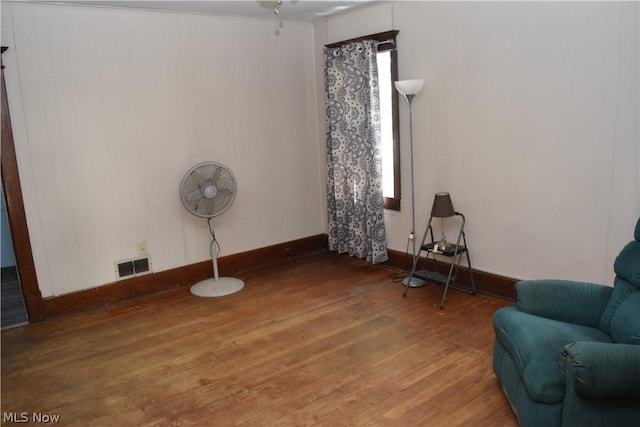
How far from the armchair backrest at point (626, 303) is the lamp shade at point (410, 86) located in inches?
76.4

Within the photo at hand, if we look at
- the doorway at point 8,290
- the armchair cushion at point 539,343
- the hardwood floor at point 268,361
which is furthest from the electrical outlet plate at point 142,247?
the armchair cushion at point 539,343

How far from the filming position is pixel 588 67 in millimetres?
3045

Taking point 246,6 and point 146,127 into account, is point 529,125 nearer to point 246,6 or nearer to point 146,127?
point 246,6

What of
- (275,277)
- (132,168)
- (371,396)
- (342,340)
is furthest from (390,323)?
(132,168)

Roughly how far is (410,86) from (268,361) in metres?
2.29

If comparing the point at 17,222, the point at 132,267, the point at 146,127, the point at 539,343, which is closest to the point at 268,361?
the point at 539,343

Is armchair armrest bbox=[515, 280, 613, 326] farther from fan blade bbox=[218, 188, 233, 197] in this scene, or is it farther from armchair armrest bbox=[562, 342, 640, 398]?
fan blade bbox=[218, 188, 233, 197]

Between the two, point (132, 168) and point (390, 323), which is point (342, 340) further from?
point (132, 168)

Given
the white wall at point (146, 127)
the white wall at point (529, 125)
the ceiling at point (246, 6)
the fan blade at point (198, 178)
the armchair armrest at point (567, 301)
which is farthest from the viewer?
the fan blade at point (198, 178)

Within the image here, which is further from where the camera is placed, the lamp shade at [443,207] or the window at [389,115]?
the window at [389,115]

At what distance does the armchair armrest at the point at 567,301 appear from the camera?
247 cm

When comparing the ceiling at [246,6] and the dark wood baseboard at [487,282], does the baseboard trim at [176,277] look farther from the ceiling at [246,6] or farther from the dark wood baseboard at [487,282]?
the ceiling at [246,6]

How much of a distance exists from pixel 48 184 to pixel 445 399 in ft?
10.2

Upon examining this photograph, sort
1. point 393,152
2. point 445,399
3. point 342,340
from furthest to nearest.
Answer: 1. point 393,152
2. point 342,340
3. point 445,399
